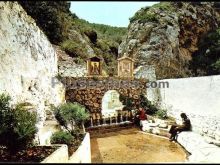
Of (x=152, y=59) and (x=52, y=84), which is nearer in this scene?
(x=52, y=84)

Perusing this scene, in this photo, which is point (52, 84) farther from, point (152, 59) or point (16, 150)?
point (152, 59)

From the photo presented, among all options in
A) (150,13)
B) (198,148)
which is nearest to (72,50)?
(150,13)

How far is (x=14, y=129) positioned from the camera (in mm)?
6820

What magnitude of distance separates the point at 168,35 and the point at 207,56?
3867 millimetres

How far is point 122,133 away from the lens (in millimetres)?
15070

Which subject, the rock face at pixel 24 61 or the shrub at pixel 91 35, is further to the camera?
the shrub at pixel 91 35

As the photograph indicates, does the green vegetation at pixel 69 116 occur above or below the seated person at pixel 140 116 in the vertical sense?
above

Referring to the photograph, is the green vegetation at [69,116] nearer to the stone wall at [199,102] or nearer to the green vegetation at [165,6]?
the stone wall at [199,102]

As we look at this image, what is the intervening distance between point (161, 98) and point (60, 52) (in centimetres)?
889

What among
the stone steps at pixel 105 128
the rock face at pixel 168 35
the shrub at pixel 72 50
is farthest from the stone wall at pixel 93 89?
the shrub at pixel 72 50

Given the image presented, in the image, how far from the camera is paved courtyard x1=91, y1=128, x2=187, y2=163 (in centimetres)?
974

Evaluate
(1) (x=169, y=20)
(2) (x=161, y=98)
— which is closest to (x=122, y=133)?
(2) (x=161, y=98)

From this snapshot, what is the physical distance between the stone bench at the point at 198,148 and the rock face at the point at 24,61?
17.6 ft

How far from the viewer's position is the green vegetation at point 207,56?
77.3 feet
